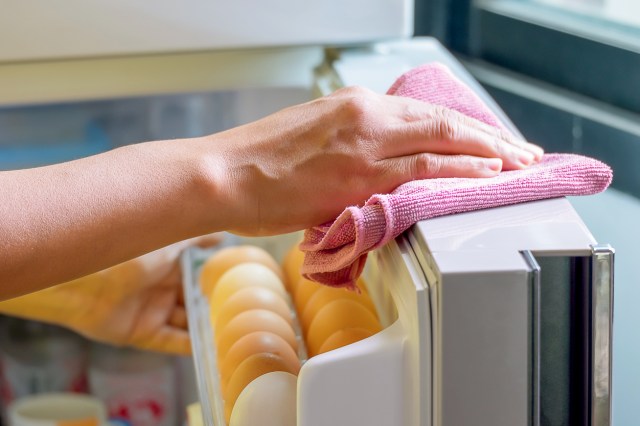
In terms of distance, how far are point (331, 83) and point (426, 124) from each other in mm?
326

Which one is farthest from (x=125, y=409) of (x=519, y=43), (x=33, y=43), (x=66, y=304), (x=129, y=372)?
(x=519, y=43)

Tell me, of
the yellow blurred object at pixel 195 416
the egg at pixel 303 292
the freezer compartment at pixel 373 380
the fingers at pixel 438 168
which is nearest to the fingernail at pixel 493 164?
the fingers at pixel 438 168

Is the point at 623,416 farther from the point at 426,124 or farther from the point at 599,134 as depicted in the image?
the point at 599,134

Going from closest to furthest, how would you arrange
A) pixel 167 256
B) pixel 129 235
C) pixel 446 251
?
pixel 446 251 < pixel 129 235 < pixel 167 256

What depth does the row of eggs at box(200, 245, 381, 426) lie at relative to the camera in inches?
26.9


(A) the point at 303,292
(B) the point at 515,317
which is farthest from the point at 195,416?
(B) the point at 515,317

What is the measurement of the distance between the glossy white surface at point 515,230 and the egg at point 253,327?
236mm

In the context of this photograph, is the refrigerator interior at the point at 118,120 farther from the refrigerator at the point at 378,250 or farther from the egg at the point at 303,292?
the egg at the point at 303,292

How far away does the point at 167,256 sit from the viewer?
115cm

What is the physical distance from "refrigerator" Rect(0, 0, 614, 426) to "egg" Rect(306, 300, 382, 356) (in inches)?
1.3

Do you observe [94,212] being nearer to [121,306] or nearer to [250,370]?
[250,370]

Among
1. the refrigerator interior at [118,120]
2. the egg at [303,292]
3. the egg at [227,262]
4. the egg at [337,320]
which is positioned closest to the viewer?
the egg at [337,320]

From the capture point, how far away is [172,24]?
0.99m

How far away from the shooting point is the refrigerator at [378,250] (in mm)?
542
